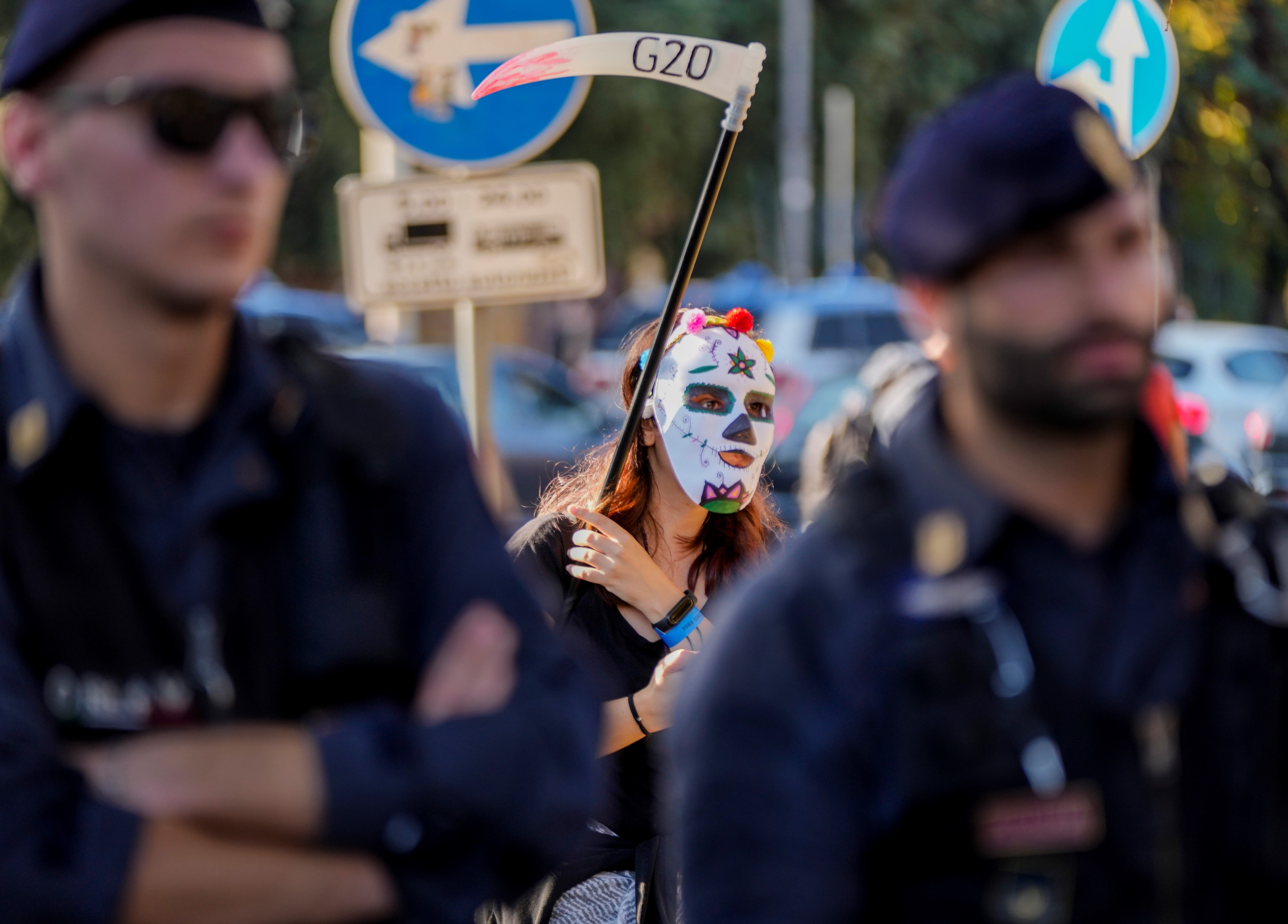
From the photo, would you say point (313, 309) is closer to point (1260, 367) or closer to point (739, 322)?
point (1260, 367)

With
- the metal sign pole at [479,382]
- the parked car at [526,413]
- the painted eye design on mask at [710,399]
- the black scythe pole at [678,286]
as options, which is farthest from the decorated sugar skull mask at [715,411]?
the parked car at [526,413]

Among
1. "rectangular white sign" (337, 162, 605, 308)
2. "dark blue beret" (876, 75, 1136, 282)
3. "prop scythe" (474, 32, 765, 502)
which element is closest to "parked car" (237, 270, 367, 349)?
"rectangular white sign" (337, 162, 605, 308)

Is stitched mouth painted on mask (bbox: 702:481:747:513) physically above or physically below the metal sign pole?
below

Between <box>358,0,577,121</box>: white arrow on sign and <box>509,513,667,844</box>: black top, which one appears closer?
<box>509,513,667,844</box>: black top

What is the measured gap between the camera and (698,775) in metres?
1.84

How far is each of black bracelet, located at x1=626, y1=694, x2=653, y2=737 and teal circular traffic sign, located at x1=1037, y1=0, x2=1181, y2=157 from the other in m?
2.70

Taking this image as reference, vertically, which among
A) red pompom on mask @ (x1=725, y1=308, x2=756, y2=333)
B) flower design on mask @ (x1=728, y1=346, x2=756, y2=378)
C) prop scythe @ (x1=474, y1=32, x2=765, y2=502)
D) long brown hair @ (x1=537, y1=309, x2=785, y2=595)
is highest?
prop scythe @ (x1=474, y1=32, x2=765, y2=502)

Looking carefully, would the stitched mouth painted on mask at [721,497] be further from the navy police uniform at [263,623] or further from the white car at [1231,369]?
the white car at [1231,369]

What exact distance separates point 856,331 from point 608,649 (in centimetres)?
1659

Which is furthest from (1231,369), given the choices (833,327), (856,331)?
(833,327)

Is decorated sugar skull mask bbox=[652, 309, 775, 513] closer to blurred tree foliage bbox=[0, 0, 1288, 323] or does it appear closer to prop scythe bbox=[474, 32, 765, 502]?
prop scythe bbox=[474, 32, 765, 502]

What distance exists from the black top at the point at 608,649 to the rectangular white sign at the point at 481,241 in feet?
4.06

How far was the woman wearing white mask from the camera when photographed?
3418 millimetres

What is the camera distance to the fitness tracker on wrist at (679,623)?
357cm
